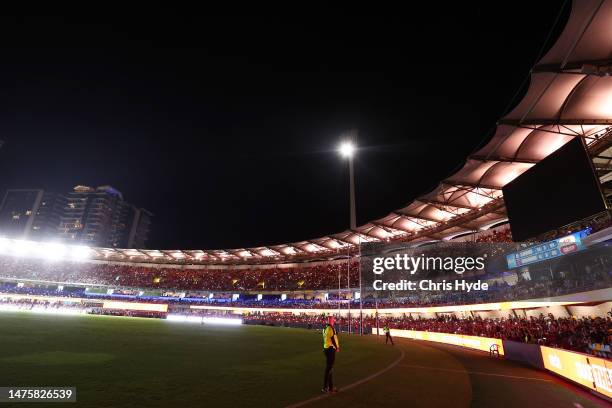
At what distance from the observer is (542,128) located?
16.5 metres

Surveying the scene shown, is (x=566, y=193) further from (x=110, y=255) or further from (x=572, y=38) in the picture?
(x=110, y=255)

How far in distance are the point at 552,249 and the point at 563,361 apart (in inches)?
400

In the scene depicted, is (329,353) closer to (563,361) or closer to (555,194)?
(563,361)

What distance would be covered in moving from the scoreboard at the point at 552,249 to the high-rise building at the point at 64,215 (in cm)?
17374

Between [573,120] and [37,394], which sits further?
[573,120]

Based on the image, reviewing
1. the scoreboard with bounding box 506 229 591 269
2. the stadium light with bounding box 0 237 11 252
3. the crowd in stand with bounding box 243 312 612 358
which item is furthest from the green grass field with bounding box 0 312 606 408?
the stadium light with bounding box 0 237 11 252

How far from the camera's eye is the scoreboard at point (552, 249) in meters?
17.1

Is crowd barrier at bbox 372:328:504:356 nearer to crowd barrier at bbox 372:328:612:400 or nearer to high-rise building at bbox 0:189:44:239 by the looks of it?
crowd barrier at bbox 372:328:612:400

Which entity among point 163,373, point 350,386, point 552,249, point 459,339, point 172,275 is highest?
point 172,275

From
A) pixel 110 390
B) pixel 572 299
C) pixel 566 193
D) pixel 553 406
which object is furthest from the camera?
pixel 572 299

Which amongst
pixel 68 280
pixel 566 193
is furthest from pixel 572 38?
pixel 68 280

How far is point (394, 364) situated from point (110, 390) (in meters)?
10.6

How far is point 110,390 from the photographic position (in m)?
6.93

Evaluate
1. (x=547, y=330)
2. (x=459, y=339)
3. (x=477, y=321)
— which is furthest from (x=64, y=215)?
(x=547, y=330)
